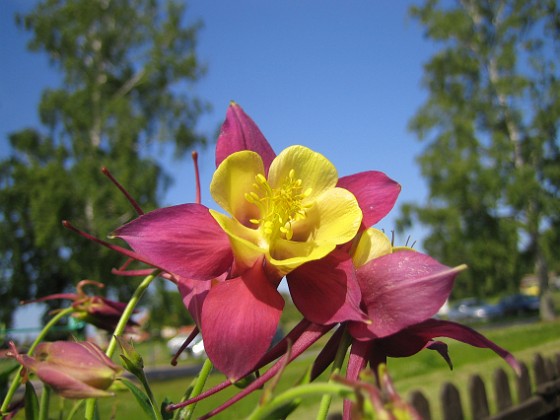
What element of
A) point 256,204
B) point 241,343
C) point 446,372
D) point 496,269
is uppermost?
point 496,269

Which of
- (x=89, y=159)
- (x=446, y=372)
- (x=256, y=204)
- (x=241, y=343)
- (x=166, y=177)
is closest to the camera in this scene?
(x=241, y=343)

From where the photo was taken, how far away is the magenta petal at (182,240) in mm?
386

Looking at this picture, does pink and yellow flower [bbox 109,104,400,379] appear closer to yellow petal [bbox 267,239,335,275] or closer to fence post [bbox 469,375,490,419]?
yellow petal [bbox 267,239,335,275]

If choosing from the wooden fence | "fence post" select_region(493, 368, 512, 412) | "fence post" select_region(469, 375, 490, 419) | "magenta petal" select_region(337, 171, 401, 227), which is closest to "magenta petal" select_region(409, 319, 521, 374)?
"magenta petal" select_region(337, 171, 401, 227)

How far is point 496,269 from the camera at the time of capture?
13.0 m

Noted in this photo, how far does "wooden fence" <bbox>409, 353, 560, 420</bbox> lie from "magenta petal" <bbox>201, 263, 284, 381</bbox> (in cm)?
206

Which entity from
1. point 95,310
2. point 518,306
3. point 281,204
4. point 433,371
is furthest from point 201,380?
point 518,306

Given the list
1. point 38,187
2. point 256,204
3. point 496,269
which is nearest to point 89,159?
point 38,187

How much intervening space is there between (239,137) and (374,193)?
0.41 feet

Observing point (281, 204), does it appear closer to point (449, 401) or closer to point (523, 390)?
point (449, 401)

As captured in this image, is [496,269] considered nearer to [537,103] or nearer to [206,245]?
[537,103]

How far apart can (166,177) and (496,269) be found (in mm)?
7963

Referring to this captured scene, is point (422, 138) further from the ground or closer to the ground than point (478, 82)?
closer to the ground

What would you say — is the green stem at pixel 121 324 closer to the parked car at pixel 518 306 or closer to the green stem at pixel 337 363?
the green stem at pixel 337 363
